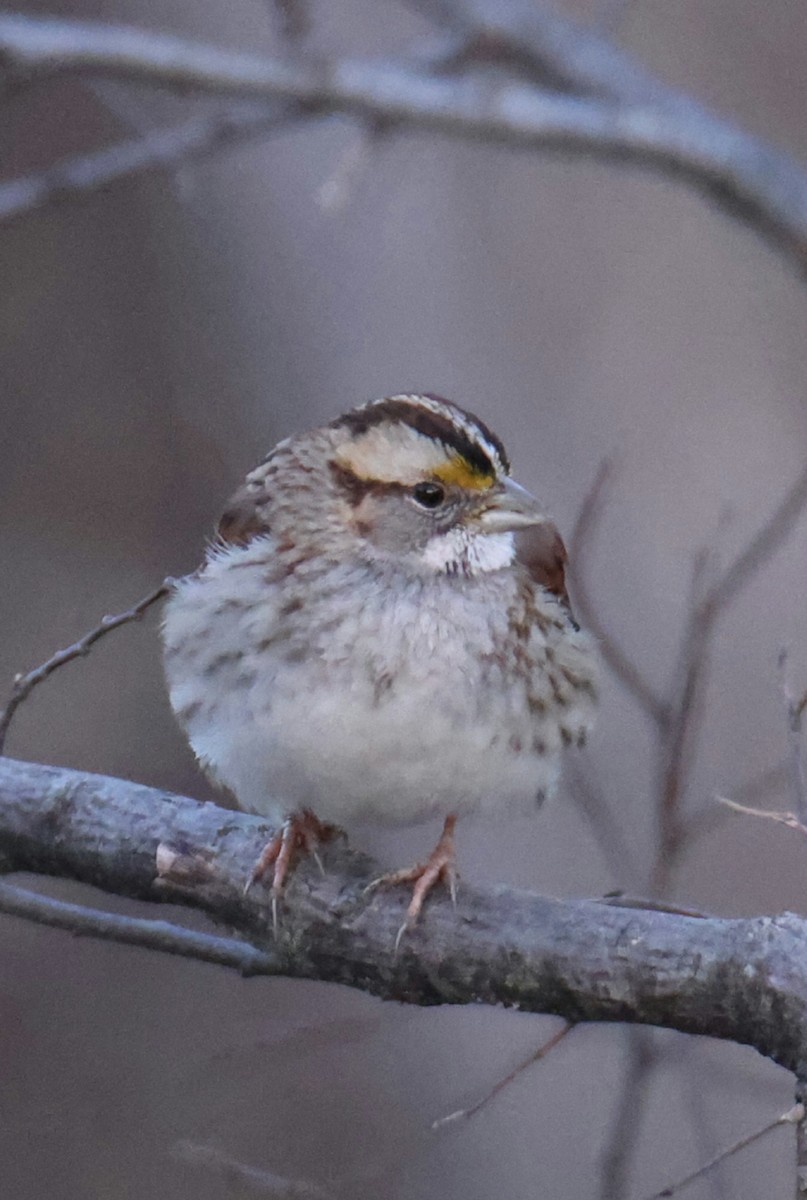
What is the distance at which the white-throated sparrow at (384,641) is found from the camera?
458 centimetres

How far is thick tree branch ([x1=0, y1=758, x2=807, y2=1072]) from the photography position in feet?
11.9

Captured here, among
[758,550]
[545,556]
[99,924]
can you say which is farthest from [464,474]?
[99,924]

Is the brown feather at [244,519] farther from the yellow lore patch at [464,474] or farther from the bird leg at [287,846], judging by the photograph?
the bird leg at [287,846]

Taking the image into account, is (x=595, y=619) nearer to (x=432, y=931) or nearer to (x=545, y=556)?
(x=545, y=556)

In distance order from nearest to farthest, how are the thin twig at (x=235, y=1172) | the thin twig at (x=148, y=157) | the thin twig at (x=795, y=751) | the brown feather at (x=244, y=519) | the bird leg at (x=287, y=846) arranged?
1. the thin twig at (x=795, y=751)
2. the thin twig at (x=235, y=1172)
3. the bird leg at (x=287, y=846)
4. the thin twig at (x=148, y=157)
5. the brown feather at (x=244, y=519)

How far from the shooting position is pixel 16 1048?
7.88 metres

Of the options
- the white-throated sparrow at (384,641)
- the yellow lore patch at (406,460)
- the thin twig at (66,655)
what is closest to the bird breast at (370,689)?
the white-throated sparrow at (384,641)

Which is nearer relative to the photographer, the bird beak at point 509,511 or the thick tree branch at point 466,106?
the thick tree branch at point 466,106

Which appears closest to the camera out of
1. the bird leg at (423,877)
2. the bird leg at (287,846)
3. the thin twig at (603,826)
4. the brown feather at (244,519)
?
the bird leg at (423,877)

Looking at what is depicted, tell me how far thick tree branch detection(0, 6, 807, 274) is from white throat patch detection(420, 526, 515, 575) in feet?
3.38

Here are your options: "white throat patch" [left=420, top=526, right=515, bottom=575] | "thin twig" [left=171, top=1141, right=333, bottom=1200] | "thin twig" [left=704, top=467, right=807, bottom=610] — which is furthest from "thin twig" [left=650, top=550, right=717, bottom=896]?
"thin twig" [left=171, top=1141, right=333, bottom=1200]

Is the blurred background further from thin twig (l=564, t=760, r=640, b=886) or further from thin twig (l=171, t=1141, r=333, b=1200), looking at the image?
thin twig (l=171, t=1141, r=333, b=1200)

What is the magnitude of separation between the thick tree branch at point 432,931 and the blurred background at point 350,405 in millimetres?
2059

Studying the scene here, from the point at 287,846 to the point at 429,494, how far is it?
97 centimetres
